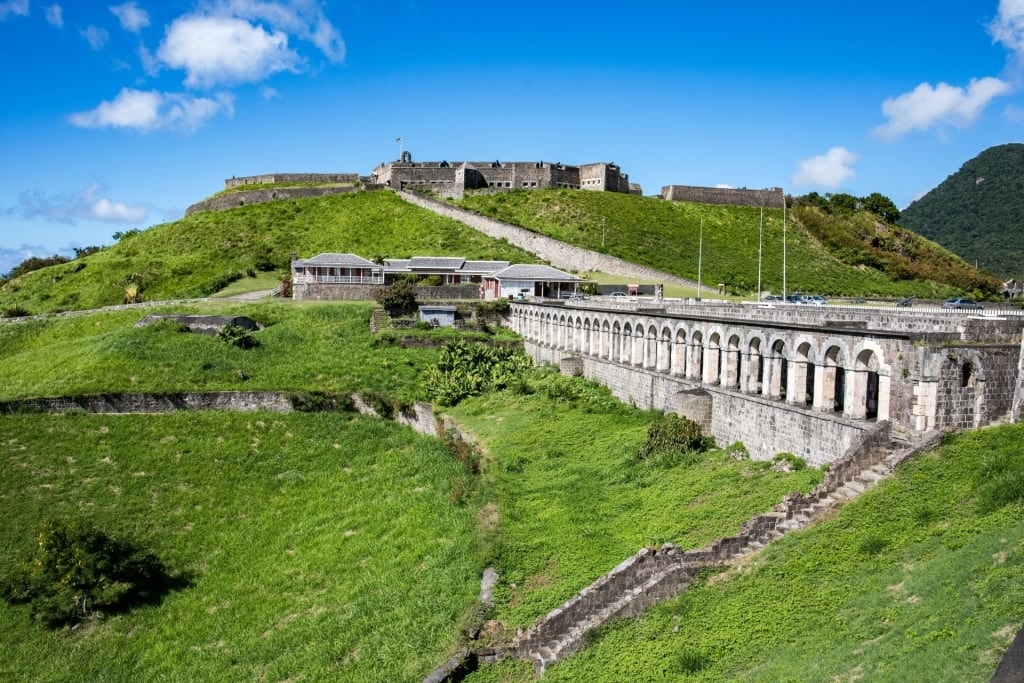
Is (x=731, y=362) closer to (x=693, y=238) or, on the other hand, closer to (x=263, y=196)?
(x=693, y=238)

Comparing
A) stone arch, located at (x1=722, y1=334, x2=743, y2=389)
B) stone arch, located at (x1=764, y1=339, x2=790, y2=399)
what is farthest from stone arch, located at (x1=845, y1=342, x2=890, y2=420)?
stone arch, located at (x1=722, y1=334, x2=743, y2=389)

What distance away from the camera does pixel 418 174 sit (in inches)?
4021

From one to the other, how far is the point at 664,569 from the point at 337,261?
49490mm

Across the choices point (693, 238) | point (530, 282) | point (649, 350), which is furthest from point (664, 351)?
point (693, 238)

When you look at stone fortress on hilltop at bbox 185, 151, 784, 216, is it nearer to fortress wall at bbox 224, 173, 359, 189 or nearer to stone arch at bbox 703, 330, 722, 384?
fortress wall at bbox 224, 173, 359, 189

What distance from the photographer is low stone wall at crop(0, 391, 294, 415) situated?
1334 inches

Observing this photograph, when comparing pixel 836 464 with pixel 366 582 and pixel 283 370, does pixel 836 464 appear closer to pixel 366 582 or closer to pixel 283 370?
pixel 366 582

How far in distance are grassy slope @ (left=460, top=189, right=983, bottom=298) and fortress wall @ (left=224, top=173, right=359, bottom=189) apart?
17.6 meters

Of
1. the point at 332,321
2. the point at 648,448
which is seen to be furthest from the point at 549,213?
the point at 648,448

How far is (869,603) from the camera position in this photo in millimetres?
12883

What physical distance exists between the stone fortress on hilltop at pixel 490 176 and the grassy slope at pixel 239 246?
5.13 m

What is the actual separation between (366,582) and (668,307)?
1976 centimetres

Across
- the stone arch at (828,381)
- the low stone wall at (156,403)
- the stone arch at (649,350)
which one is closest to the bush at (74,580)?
the low stone wall at (156,403)

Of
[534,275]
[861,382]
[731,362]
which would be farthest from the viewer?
[534,275]
